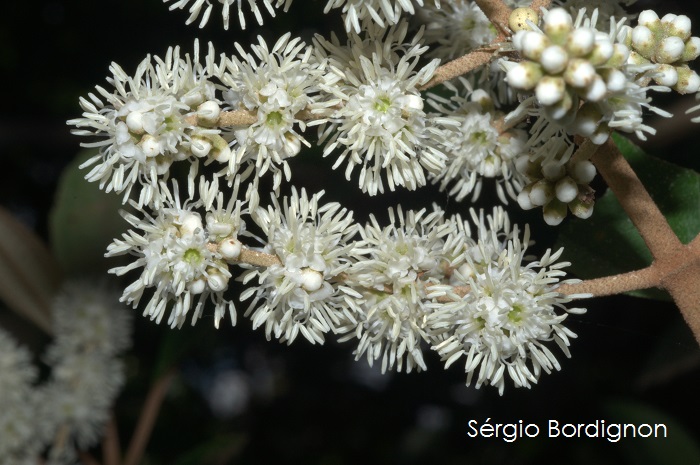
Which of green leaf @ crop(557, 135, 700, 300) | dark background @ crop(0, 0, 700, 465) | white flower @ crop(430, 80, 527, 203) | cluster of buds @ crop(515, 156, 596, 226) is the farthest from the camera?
dark background @ crop(0, 0, 700, 465)

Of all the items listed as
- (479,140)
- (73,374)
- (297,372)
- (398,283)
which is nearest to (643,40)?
(479,140)

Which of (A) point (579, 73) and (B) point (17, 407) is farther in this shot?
(B) point (17, 407)

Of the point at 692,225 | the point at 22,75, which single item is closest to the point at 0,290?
the point at 22,75

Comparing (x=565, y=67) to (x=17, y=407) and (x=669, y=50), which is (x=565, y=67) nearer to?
(x=669, y=50)

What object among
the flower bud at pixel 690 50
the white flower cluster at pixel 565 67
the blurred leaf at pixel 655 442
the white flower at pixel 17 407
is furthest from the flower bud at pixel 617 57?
the white flower at pixel 17 407

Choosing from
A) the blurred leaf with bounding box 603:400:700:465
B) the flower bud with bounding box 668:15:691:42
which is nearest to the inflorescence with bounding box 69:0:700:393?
the flower bud with bounding box 668:15:691:42

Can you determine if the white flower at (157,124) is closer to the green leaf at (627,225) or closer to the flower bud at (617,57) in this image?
the flower bud at (617,57)

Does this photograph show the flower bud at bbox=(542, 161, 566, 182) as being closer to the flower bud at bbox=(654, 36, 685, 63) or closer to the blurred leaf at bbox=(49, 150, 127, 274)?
the flower bud at bbox=(654, 36, 685, 63)
